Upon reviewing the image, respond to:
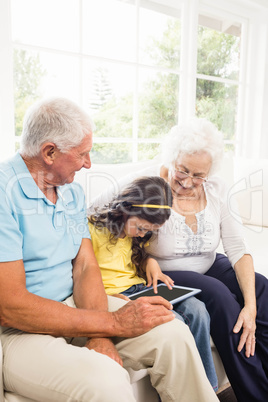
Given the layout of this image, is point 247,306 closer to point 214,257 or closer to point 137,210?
point 214,257

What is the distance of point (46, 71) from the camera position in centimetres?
234

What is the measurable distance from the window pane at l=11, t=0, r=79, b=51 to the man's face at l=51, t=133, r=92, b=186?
4.29 ft

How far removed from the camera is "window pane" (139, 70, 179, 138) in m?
2.95

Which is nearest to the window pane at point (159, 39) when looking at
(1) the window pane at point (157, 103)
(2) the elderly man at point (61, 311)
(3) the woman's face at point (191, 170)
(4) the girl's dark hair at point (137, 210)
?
(1) the window pane at point (157, 103)

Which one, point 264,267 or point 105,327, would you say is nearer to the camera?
point 105,327

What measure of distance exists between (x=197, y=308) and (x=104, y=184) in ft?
2.39

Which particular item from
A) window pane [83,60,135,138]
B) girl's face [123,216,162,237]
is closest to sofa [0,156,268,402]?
girl's face [123,216,162,237]

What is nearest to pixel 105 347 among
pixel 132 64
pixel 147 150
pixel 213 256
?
pixel 213 256

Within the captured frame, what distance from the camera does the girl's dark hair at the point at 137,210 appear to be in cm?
148

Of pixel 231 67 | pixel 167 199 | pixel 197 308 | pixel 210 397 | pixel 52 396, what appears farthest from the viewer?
pixel 231 67

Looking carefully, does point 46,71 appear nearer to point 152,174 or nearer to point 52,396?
point 152,174

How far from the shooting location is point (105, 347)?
109cm

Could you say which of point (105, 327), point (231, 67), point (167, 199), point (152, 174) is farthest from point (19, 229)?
point (231, 67)

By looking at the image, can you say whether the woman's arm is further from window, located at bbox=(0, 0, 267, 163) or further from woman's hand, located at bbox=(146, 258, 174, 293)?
window, located at bbox=(0, 0, 267, 163)
